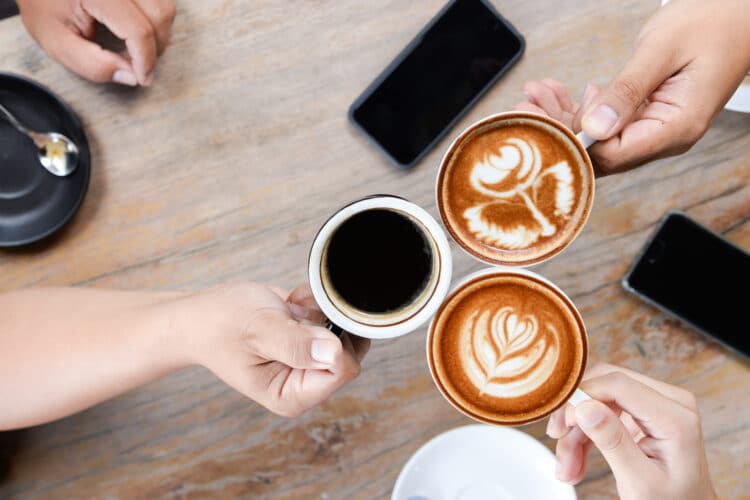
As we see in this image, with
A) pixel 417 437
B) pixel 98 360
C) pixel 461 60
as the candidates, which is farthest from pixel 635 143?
pixel 98 360

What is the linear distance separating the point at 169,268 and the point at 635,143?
79 centimetres

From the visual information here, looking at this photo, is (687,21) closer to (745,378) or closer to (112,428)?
(745,378)

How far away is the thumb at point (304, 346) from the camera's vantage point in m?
0.80

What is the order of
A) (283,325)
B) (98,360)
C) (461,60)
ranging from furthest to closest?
1. (461,60)
2. (98,360)
3. (283,325)

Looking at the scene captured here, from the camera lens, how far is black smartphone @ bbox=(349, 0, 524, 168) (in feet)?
3.53

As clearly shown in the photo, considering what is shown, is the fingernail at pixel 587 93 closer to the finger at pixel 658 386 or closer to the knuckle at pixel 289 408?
the finger at pixel 658 386

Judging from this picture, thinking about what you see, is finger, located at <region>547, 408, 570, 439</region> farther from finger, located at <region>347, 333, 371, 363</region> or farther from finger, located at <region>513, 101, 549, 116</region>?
finger, located at <region>513, 101, 549, 116</region>

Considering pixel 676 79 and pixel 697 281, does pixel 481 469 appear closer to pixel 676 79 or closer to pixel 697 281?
pixel 697 281

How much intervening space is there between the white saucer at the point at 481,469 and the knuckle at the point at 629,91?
1.75 ft

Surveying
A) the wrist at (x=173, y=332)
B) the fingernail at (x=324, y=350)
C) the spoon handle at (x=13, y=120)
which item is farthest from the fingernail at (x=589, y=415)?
the spoon handle at (x=13, y=120)

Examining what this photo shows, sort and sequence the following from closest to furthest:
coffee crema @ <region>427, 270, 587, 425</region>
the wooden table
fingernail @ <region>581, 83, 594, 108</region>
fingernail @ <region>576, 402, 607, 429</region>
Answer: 1. fingernail @ <region>576, 402, 607, 429</region>
2. coffee crema @ <region>427, 270, 587, 425</region>
3. fingernail @ <region>581, 83, 594, 108</region>
4. the wooden table

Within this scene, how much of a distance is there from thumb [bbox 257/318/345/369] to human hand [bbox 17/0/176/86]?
1.76 feet

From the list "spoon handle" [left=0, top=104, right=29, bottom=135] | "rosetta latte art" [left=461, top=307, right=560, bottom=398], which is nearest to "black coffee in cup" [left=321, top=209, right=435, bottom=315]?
"rosetta latte art" [left=461, top=307, right=560, bottom=398]

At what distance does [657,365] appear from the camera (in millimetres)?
1085
